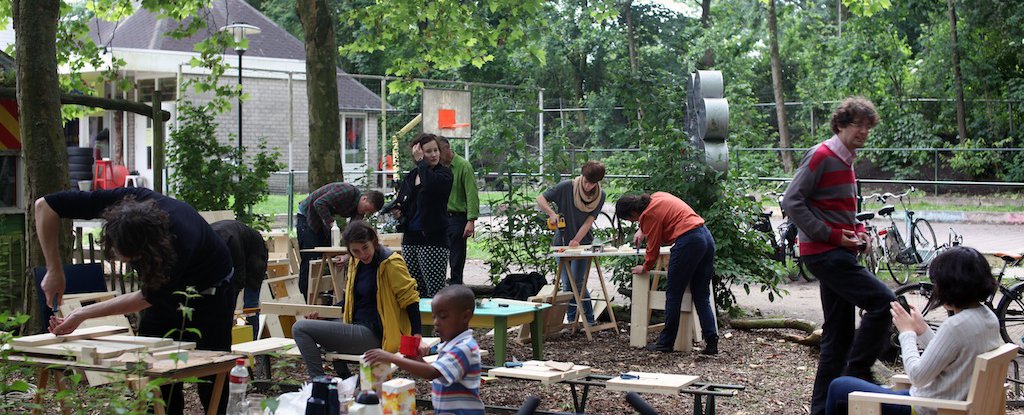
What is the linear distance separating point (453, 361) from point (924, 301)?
7384 millimetres

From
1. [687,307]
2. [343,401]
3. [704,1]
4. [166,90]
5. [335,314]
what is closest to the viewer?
[343,401]

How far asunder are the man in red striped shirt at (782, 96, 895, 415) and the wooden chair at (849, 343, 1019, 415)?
1217mm

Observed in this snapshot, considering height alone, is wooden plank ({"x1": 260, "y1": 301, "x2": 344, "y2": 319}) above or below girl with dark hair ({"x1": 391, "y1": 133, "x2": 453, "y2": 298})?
below

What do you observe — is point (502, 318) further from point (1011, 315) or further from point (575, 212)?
point (1011, 315)

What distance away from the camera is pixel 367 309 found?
6746mm

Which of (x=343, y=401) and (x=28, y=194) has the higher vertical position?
(x=28, y=194)

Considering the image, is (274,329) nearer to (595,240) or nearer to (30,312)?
(30,312)

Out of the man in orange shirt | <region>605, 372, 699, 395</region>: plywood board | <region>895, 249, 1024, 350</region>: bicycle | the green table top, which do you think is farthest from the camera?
the man in orange shirt

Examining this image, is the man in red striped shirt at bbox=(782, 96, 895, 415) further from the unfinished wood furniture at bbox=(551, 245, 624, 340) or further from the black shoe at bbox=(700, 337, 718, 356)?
the unfinished wood furniture at bbox=(551, 245, 624, 340)

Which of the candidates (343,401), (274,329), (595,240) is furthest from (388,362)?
(595,240)

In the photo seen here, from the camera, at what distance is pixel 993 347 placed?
15.5ft

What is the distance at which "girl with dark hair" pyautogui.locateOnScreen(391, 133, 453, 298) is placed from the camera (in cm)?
951

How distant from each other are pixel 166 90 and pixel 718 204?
21.3 metres

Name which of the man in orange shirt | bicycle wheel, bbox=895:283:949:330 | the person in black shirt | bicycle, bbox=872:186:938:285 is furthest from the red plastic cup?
bicycle, bbox=872:186:938:285
